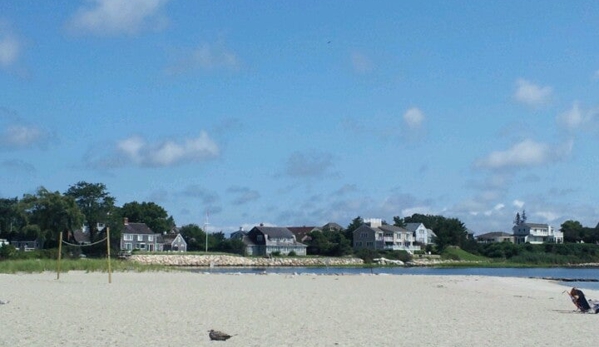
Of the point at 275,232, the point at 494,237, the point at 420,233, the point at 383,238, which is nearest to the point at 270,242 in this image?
the point at 275,232

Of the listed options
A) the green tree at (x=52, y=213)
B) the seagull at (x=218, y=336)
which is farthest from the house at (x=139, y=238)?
the seagull at (x=218, y=336)

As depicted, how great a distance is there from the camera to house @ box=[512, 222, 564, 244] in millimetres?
166500

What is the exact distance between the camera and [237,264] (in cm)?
9525

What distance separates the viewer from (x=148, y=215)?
431 ft

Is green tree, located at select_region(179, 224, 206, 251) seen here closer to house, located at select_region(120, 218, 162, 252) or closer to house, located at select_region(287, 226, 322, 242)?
house, located at select_region(120, 218, 162, 252)

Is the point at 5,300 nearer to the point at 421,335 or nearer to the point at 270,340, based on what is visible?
the point at 270,340

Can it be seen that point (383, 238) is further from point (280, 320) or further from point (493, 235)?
point (280, 320)

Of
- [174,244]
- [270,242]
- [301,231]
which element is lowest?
[174,244]

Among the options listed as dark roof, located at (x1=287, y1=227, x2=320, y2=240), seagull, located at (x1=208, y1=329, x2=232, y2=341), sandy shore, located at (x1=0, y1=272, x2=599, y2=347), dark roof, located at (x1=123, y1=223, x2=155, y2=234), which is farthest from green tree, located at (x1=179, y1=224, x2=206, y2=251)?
seagull, located at (x1=208, y1=329, x2=232, y2=341)

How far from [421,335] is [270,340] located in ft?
10.8

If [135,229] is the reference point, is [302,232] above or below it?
above

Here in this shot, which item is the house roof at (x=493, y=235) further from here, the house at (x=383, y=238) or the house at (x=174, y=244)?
the house at (x=174, y=244)

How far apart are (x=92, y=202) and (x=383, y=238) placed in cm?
5611

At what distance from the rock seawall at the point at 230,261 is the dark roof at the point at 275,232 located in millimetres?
22296
